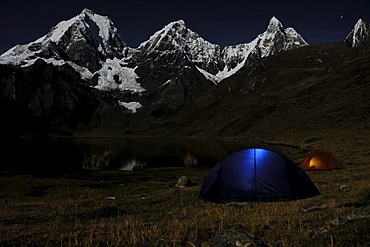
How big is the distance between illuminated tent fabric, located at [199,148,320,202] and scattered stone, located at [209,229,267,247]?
9.43m

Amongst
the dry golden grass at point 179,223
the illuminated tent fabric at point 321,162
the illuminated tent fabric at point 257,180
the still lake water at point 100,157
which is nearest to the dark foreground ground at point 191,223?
the dry golden grass at point 179,223

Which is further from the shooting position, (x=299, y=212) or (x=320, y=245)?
(x=299, y=212)

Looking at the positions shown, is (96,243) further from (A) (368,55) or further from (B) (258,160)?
(A) (368,55)

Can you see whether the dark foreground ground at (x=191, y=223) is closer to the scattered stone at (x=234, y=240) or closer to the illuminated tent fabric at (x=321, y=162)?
the scattered stone at (x=234, y=240)

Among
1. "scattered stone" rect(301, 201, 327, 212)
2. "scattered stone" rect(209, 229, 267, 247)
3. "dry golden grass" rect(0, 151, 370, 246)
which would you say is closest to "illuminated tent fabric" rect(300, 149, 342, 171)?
"dry golden grass" rect(0, 151, 370, 246)

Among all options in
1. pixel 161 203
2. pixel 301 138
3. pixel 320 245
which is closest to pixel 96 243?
pixel 320 245

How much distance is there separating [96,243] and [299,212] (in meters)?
7.46

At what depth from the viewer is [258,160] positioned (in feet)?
59.6

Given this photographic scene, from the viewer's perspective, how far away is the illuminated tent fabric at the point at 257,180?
17.5 m

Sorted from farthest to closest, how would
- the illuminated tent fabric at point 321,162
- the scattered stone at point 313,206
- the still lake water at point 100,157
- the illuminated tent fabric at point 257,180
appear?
the still lake water at point 100,157
the illuminated tent fabric at point 321,162
the illuminated tent fabric at point 257,180
the scattered stone at point 313,206

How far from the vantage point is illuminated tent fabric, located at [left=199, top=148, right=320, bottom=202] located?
17.5 metres

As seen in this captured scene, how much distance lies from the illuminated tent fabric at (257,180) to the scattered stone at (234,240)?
9428mm

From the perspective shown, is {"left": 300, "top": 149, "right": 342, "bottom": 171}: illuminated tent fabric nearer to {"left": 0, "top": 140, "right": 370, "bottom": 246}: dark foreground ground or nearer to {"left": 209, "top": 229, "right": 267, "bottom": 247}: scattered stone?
{"left": 0, "top": 140, "right": 370, "bottom": 246}: dark foreground ground

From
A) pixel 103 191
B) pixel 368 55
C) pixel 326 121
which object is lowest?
pixel 103 191
